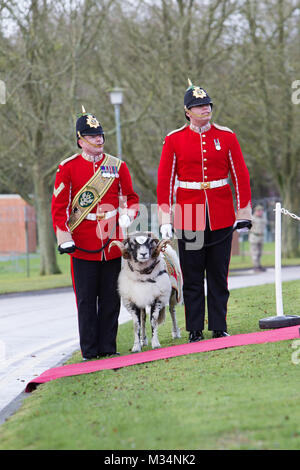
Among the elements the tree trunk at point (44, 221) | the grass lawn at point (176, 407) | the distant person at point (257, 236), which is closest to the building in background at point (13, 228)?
the tree trunk at point (44, 221)

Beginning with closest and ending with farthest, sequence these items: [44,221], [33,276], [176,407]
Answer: [176,407], [44,221], [33,276]

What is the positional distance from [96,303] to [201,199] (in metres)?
1.47

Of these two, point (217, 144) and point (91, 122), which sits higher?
point (91, 122)

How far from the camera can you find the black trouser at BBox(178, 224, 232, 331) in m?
8.53

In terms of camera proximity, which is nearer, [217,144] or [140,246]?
[140,246]

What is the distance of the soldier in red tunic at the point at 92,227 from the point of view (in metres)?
8.48

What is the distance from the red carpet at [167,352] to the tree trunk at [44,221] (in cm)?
2102

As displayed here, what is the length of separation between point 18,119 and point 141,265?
19.5 meters

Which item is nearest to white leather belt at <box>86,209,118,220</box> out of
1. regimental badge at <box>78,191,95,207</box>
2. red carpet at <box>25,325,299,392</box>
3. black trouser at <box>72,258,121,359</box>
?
regimental badge at <box>78,191,95,207</box>

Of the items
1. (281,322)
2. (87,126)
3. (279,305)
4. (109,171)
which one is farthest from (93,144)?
(281,322)

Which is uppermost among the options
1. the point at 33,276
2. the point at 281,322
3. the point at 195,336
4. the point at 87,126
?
the point at 87,126

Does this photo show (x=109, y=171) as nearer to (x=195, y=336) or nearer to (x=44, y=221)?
(x=195, y=336)

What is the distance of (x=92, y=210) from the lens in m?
8.57

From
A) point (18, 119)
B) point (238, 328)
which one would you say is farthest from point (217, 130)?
point (18, 119)
